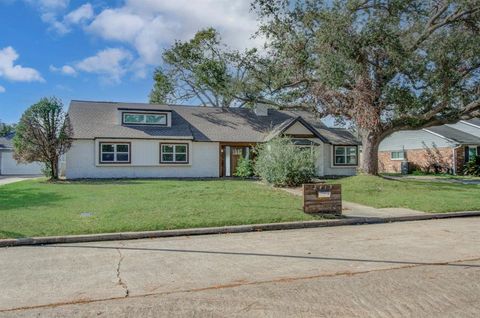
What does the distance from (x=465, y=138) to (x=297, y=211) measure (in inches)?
1184

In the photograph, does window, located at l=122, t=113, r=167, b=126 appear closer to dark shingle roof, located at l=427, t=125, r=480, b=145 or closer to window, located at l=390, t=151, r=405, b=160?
window, located at l=390, t=151, r=405, b=160

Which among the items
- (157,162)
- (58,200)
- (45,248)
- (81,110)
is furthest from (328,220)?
(81,110)

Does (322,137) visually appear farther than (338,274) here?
Yes

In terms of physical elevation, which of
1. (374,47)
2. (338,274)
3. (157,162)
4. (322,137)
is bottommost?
(338,274)

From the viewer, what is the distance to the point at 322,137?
27344mm

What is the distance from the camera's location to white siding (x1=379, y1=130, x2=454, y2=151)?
3496 cm

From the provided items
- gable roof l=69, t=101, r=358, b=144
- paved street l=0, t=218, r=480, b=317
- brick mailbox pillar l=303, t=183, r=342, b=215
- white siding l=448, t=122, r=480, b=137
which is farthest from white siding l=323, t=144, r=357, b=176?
paved street l=0, t=218, r=480, b=317

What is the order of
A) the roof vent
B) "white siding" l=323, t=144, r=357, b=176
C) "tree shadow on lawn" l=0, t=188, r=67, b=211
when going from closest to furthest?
"tree shadow on lawn" l=0, t=188, r=67, b=211 → "white siding" l=323, t=144, r=357, b=176 → the roof vent

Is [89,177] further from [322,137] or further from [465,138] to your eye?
[465,138]

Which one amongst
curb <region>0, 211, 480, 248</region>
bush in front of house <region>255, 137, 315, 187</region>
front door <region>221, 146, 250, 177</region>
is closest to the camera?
curb <region>0, 211, 480, 248</region>

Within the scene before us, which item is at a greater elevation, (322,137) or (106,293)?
(322,137)

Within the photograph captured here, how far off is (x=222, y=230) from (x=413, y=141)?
3280cm

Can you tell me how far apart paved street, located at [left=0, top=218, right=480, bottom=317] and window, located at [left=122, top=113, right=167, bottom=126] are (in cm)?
1870

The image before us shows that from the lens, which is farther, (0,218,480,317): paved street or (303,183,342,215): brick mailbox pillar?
(303,183,342,215): brick mailbox pillar
